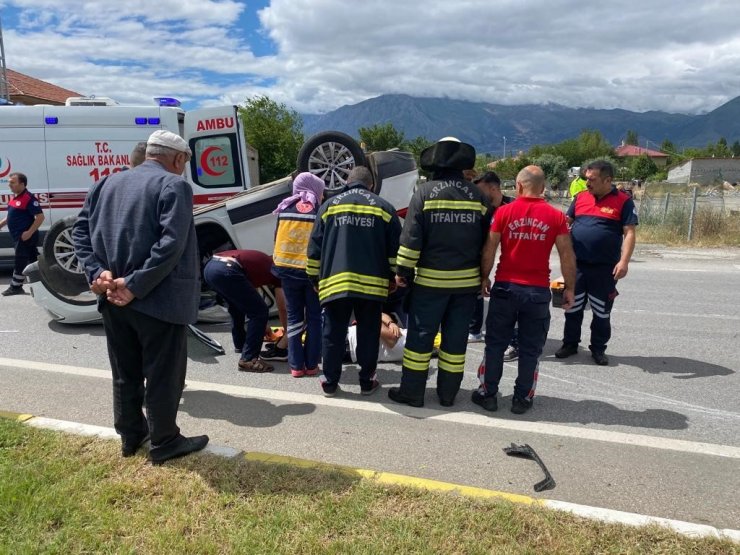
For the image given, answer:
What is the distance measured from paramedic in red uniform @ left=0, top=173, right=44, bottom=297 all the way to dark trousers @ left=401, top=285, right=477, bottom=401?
6609 mm

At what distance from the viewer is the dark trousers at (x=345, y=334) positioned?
4.25 metres

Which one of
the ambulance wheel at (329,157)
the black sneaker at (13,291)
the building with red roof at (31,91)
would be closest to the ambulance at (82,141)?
the black sneaker at (13,291)

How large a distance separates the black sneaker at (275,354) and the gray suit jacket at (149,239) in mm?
2157

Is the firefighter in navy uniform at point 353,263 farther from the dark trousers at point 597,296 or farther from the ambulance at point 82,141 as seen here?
the ambulance at point 82,141

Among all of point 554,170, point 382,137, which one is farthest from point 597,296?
point 554,170

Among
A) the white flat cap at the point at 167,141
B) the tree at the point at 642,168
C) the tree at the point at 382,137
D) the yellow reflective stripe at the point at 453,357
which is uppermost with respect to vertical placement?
the tree at the point at 382,137

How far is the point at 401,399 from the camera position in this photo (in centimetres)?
427

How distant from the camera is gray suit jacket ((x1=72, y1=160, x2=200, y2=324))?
3.00m

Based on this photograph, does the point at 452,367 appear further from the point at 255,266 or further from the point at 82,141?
the point at 82,141

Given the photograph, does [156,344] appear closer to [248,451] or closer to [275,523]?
[248,451]

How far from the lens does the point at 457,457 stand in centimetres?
340

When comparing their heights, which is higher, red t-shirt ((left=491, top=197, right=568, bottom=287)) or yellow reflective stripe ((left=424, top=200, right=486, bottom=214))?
yellow reflective stripe ((left=424, top=200, right=486, bottom=214))

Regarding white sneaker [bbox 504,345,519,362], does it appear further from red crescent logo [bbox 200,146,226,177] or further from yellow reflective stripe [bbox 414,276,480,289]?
red crescent logo [bbox 200,146,226,177]

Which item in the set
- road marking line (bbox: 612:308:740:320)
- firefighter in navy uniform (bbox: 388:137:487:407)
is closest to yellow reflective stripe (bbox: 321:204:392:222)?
firefighter in navy uniform (bbox: 388:137:487:407)
